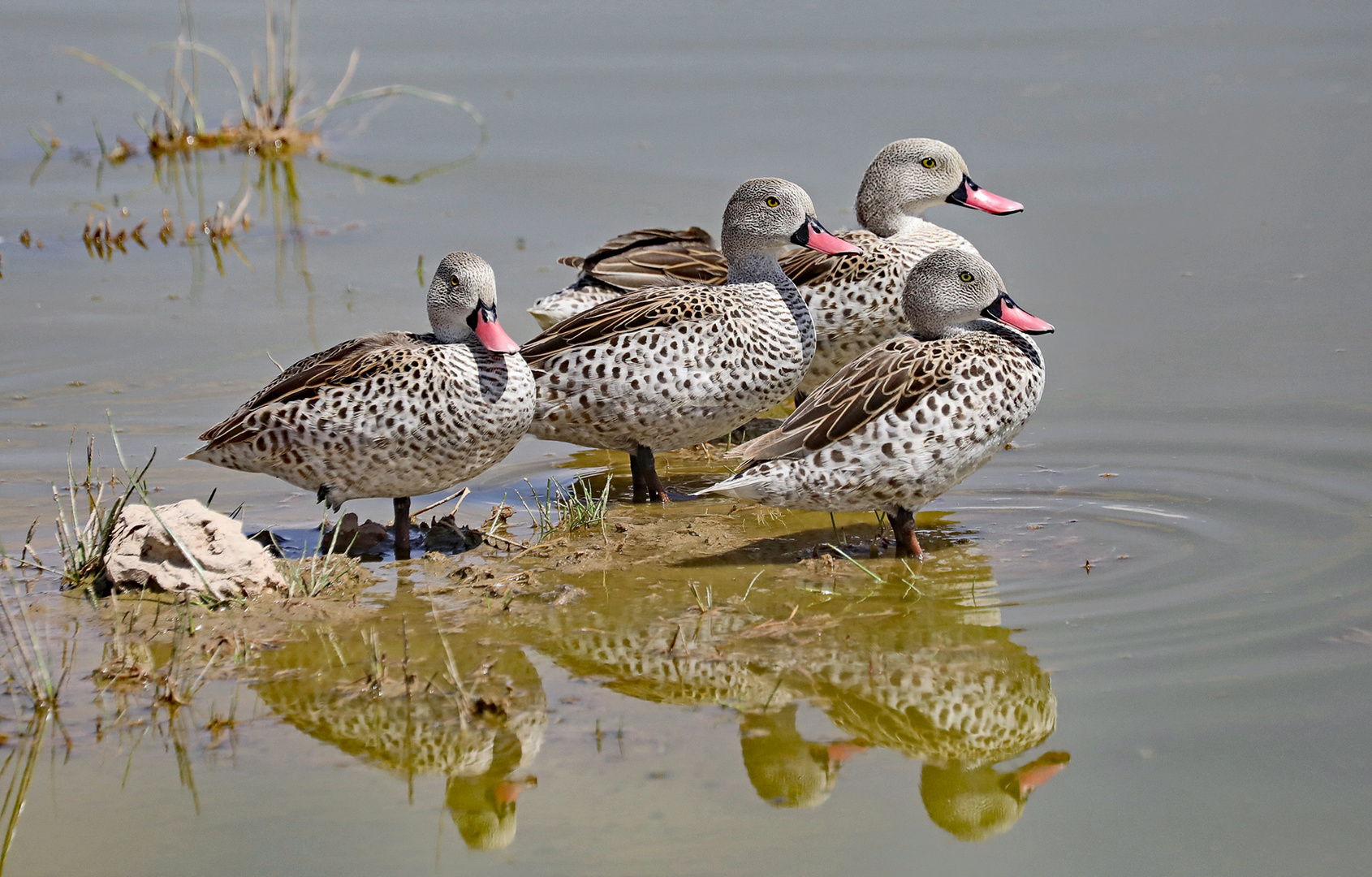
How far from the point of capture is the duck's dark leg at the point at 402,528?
629cm

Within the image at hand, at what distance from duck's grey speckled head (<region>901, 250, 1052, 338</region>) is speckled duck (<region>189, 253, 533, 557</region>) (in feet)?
5.41

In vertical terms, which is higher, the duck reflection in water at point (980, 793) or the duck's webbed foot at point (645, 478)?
the duck's webbed foot at point (645, 478)

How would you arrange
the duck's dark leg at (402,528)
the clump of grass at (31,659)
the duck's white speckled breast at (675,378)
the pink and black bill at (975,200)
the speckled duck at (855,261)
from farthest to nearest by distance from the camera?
1. the pink and black bill at (975,200)
2. the speckled duck at (855,261)
3. the duck's white speckled breast at (675,378)
4. the duck's dark leg at (402,528)
5. the clump of grass at (31,659)

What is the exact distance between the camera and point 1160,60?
14.1m

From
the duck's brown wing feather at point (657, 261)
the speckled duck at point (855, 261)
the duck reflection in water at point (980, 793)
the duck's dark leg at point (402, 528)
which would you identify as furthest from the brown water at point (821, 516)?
the duck's brown wing feather at point (657, 261)

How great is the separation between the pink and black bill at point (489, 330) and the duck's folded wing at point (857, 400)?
3.29 feet

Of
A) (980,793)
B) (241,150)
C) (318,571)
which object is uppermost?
(241,150)

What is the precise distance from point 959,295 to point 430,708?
9.43 feet

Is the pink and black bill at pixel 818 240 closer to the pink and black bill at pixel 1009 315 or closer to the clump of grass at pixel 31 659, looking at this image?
the pink and black bill at pixel 1009 315

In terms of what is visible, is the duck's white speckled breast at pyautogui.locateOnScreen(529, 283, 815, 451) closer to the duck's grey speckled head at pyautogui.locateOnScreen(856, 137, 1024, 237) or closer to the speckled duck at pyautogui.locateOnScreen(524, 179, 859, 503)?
the speckled duck at pyautogui.locateOnScreen(524, 179, 859, 503)

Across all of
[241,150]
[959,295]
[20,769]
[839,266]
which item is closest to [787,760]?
[20,769]

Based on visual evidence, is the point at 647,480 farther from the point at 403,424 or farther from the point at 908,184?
the point at 908,184

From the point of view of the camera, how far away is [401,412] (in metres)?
5.99

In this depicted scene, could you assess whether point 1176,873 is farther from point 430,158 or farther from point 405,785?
point 430,158
